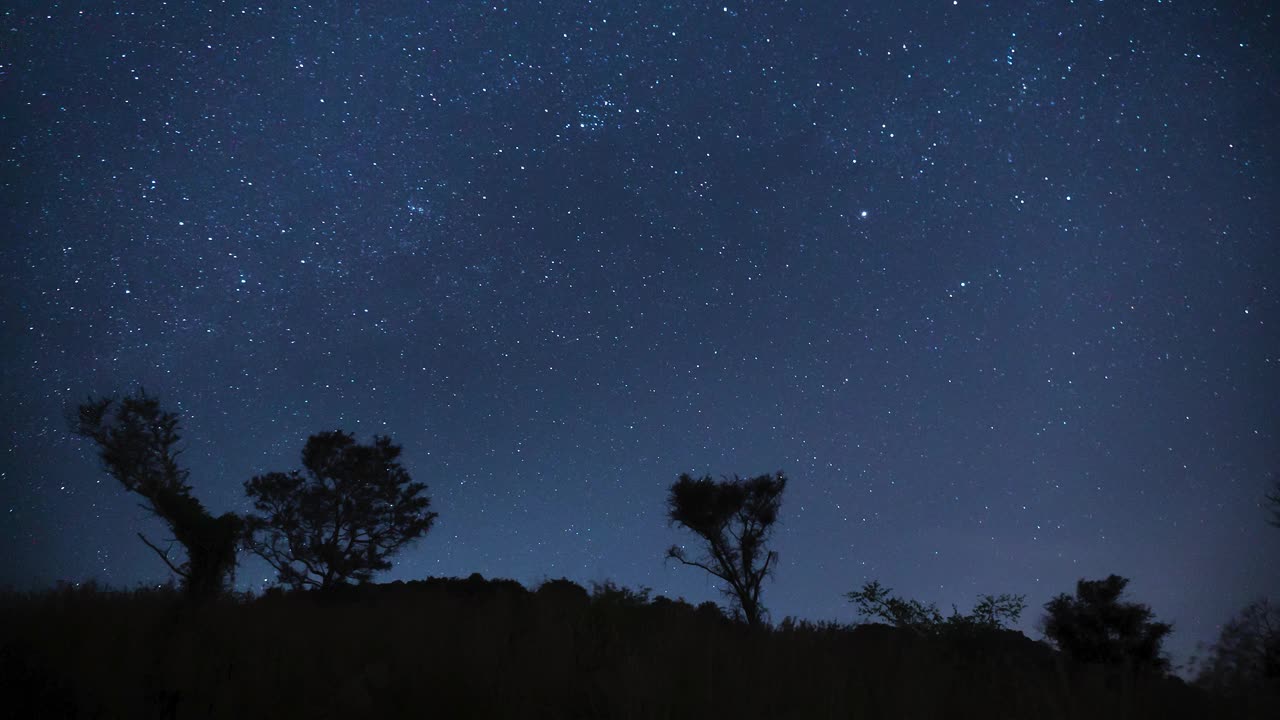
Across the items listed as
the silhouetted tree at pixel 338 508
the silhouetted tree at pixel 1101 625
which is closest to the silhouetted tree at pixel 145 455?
the silhouetted tree at pixel 338 508

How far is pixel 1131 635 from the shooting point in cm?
2286

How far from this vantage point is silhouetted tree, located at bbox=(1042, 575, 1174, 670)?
73.7 ft

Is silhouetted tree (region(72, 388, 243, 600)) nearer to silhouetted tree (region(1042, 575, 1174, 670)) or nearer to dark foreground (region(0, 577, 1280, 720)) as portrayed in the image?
dark foreground (region(0, 577, 1280, 720))

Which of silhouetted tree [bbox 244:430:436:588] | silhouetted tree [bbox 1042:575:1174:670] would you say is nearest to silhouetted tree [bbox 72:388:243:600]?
silhouetted tree [bbox 244:430:436:588]

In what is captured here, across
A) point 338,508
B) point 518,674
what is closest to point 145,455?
point 338,508

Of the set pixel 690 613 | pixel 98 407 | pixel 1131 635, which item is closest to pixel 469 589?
pixel 690 613

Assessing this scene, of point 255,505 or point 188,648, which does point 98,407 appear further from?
point 188,648

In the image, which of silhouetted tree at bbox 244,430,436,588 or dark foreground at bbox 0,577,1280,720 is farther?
silhouetted tree at bbox 244,430,436,588

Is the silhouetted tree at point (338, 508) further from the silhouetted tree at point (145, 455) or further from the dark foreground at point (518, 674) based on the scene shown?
the dark foreground at point (518, 674)

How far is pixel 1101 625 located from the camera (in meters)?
23.8

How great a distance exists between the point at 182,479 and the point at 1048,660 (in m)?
28.3

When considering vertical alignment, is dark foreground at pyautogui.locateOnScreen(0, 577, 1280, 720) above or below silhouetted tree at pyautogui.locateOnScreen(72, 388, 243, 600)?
below

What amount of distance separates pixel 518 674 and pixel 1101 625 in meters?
27.9

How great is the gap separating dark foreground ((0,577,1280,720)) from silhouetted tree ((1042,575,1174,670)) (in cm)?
2116
